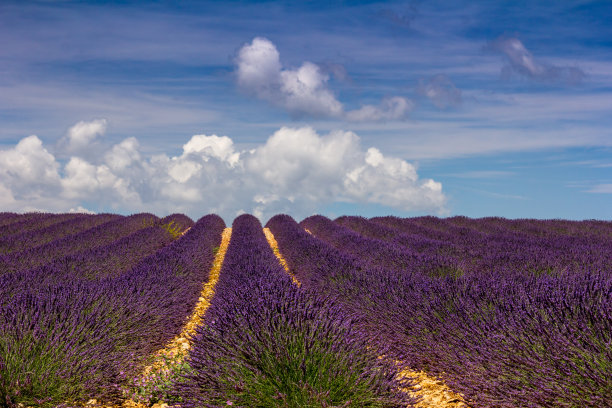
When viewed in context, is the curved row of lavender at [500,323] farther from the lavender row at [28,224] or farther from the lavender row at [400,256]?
the lavender row at [28,224]

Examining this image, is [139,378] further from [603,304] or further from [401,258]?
[401,258]

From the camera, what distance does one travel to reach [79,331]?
12.1ft

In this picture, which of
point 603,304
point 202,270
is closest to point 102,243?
point 202,270

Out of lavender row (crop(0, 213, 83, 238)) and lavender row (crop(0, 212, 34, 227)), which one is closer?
lavender row (crop(0, 213, 83, 238))

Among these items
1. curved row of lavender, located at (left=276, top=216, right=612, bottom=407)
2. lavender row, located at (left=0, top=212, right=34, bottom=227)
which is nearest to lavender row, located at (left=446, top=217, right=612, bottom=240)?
curved row of lavender, located at (left=276, top=216, right=612, bottom=407)

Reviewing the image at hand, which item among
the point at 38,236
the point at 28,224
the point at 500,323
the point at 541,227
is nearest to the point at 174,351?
the point at 500,323

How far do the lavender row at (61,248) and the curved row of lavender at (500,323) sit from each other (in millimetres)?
4764

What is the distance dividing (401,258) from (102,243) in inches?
282

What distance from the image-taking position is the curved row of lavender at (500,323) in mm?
2879

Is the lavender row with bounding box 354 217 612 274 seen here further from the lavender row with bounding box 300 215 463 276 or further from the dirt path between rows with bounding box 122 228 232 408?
the dirt path between rows with bounding box 122 228 232 408

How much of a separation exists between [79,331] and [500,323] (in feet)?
10.3

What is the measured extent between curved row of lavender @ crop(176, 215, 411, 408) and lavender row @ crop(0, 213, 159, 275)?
5.59 meters

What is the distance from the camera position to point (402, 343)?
4.62 meters

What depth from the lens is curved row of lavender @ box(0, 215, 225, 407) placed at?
3.21 metres
